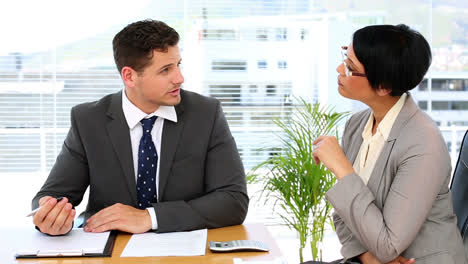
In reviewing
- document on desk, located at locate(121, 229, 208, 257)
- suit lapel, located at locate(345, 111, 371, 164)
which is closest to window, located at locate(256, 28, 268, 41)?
suit lapel, located at locate(345, 111, 371, 164)

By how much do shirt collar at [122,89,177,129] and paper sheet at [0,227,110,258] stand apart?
0.50 metres

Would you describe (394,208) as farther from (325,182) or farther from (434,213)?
(325,182)

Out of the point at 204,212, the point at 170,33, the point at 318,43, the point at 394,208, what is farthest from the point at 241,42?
the point at 394,208

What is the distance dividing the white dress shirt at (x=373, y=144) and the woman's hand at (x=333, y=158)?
0.11 metres

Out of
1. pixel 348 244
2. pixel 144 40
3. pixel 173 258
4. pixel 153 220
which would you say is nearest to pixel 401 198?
pixel 348 244

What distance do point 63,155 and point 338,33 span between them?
3267 millimetres

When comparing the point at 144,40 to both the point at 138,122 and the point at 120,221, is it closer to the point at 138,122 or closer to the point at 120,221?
the point at 138,122

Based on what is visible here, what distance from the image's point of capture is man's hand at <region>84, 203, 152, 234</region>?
207 cm

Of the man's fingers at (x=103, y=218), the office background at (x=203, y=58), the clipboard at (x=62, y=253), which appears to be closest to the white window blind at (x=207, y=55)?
the office background at (x=203, y=58)

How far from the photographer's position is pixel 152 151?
2428 millimetres

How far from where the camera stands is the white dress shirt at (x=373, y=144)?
2037 millimetres

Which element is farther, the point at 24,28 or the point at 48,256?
the point at 24,28

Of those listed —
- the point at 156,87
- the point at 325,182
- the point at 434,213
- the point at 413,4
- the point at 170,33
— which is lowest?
the point at 325,182

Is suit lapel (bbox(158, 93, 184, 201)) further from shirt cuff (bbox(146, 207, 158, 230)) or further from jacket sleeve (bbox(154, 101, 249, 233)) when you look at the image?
shirt cuff (bbox(146, 207, 158, 230))
